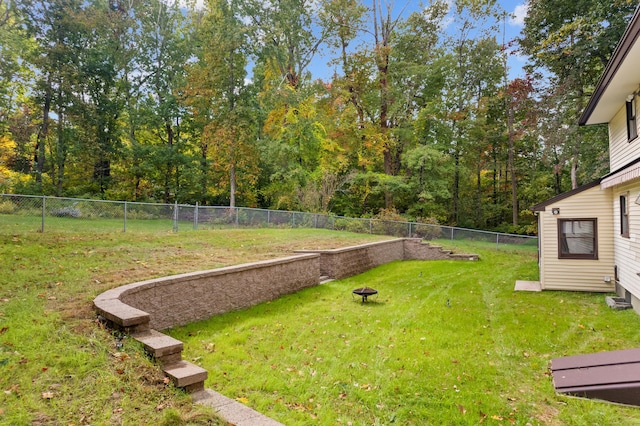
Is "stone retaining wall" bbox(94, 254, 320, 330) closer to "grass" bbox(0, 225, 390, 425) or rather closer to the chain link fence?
"grass" bbox(0, 225, 390, 425)

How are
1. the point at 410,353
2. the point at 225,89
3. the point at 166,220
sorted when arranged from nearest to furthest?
the point at 410,353 < the point at 166,220 < the point at 225,89

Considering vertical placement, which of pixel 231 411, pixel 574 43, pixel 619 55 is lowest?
pixel 231 411

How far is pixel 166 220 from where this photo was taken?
13.3 metres

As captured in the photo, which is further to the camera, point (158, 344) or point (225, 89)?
point (225, 89)

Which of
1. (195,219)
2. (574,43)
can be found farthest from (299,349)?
(574,43)

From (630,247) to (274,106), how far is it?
19.1 meters

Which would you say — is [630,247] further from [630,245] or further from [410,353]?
[410,353]

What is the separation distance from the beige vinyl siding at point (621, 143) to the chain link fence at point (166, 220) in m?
9.89

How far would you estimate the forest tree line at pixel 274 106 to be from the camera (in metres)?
21.2

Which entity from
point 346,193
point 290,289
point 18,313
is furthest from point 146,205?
point 346,193

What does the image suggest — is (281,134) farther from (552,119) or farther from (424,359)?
(424,359)

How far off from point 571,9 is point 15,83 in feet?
102

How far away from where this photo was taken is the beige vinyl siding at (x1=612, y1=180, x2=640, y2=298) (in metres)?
7.17

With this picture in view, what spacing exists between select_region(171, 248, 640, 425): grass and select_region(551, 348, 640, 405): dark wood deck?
0.13 meters
